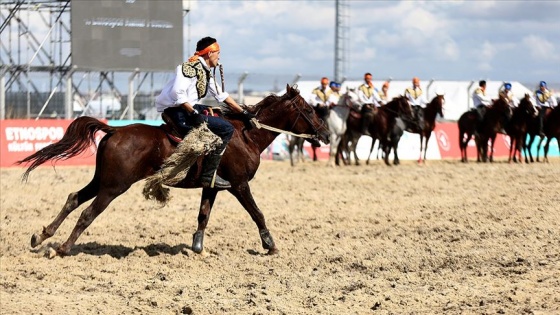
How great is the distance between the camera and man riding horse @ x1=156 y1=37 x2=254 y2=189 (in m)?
10.1

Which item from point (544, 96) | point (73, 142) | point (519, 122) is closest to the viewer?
point (73, 142)

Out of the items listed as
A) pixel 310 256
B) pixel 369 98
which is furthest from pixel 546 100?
pixel 310 256

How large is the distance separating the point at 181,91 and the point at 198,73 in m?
0.28

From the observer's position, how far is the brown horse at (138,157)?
32.8 ft

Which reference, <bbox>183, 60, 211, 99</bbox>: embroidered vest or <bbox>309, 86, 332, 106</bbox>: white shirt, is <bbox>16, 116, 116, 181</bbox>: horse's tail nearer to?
<bbox>183, 60, 211, 99</bbox>: embroidered vest

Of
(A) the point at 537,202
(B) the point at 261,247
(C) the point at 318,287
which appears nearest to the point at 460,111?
(A) the point at 537,202

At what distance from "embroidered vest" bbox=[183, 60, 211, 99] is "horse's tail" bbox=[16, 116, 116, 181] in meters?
1.09

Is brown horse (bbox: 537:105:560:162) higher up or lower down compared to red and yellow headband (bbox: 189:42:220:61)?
lower down

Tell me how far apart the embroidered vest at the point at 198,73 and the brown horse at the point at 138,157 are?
70 centimetres

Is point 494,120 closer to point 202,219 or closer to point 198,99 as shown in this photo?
point 202,219

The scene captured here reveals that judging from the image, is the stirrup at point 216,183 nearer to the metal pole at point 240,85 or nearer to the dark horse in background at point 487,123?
the dark horse in background at point 487,123

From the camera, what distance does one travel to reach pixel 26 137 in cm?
2564

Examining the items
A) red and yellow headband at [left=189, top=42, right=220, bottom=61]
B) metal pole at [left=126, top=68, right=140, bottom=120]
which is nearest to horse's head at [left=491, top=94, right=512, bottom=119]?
metal pole at [left=126, top=68, right=140, bottom=120]

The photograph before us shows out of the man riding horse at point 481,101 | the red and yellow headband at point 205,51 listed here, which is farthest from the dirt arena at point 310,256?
the man riding horse at point 481,101
